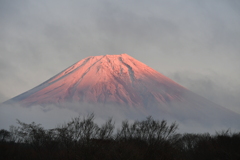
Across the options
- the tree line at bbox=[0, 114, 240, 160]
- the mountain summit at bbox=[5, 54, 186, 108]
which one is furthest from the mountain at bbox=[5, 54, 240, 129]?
the tree line at bbox=[0, 114, 240, 160]

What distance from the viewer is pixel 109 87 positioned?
12762cm

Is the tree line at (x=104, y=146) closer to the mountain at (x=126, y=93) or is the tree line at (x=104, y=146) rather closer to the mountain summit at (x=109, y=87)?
the mountain at (x=126, y=93)

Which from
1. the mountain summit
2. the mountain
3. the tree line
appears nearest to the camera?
the tree line

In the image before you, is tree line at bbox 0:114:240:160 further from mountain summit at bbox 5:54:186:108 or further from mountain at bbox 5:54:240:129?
mountain summit at bbox 5:54:186:108

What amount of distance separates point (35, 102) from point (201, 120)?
6427cm

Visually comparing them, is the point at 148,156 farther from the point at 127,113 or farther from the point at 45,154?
the point at 127,113

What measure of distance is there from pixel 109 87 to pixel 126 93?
6782mm

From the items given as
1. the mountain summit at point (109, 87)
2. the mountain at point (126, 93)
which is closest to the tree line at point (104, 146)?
the mountain at point (126, 93)

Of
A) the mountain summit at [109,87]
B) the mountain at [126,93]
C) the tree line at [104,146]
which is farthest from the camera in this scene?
the mountain summit at [109,87]

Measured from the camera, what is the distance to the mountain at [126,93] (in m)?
124

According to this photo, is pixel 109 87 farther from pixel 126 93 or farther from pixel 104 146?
pixel 104 146

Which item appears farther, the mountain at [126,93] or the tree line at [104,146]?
the mountain at [126,93]

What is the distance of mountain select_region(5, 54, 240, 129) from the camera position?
123750mm

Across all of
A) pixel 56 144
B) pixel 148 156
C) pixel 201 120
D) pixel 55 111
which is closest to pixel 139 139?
pixel 148 156
